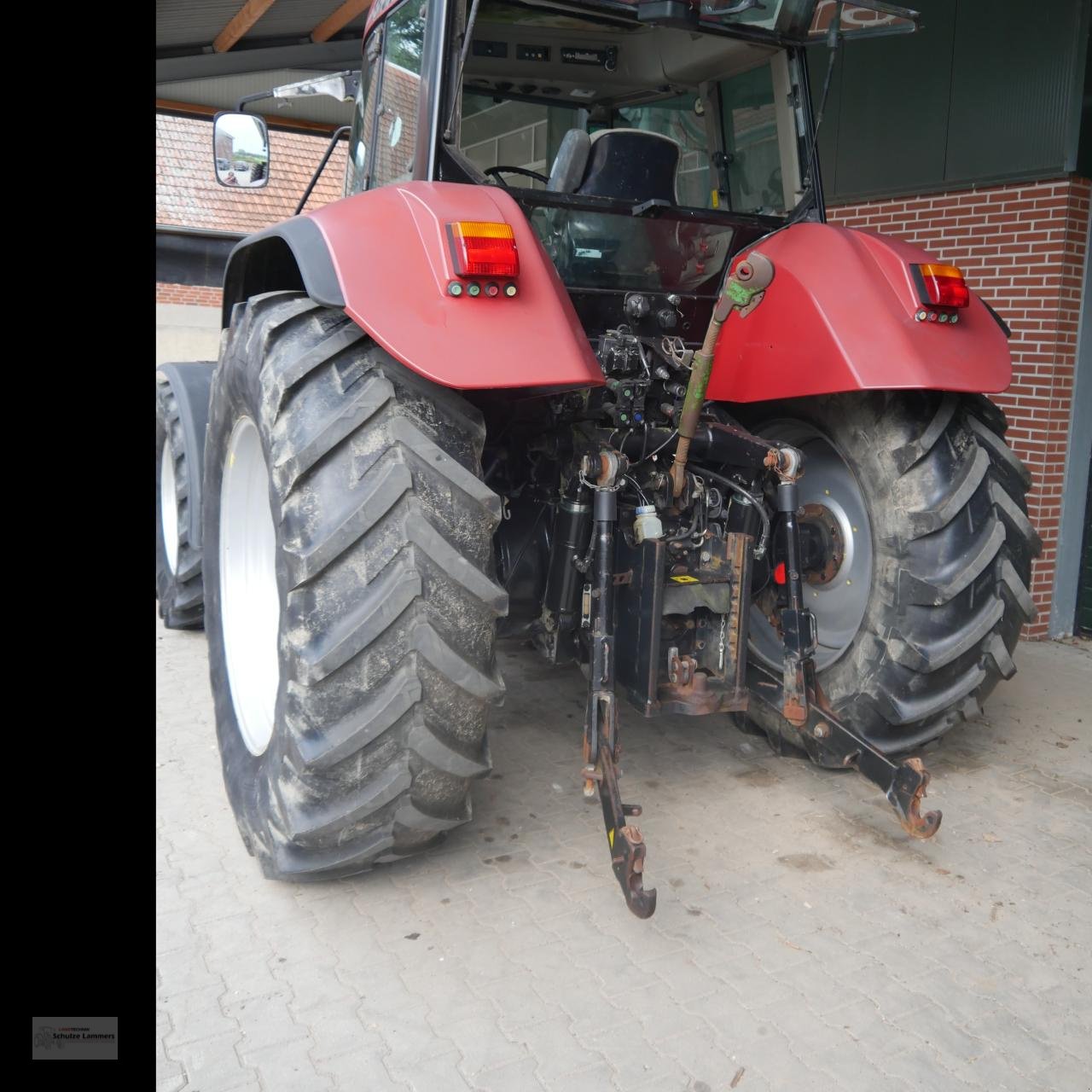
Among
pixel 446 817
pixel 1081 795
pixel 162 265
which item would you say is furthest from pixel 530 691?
pixel 162 265

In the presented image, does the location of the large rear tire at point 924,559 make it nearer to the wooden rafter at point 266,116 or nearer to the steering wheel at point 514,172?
the steering wheel at point 514,172

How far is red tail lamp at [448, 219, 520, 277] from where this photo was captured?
229 cm

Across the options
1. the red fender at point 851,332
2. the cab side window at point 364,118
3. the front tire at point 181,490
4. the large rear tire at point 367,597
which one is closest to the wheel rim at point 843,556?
the red fender at point 851,332

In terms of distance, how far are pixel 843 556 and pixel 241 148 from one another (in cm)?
257

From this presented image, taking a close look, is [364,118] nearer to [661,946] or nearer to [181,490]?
[181,490]

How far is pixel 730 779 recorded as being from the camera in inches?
136

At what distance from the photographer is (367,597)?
7.56 feet

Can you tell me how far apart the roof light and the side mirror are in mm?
2339

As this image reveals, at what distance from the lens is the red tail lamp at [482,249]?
7.52 feet

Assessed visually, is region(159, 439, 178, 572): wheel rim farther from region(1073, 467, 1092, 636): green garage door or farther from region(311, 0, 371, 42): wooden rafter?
region(1073, 467, 1092, 636): green garage door

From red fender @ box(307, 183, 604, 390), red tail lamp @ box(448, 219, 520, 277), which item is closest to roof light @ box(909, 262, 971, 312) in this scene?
red fender @ box(307, 183, 604, 390)
